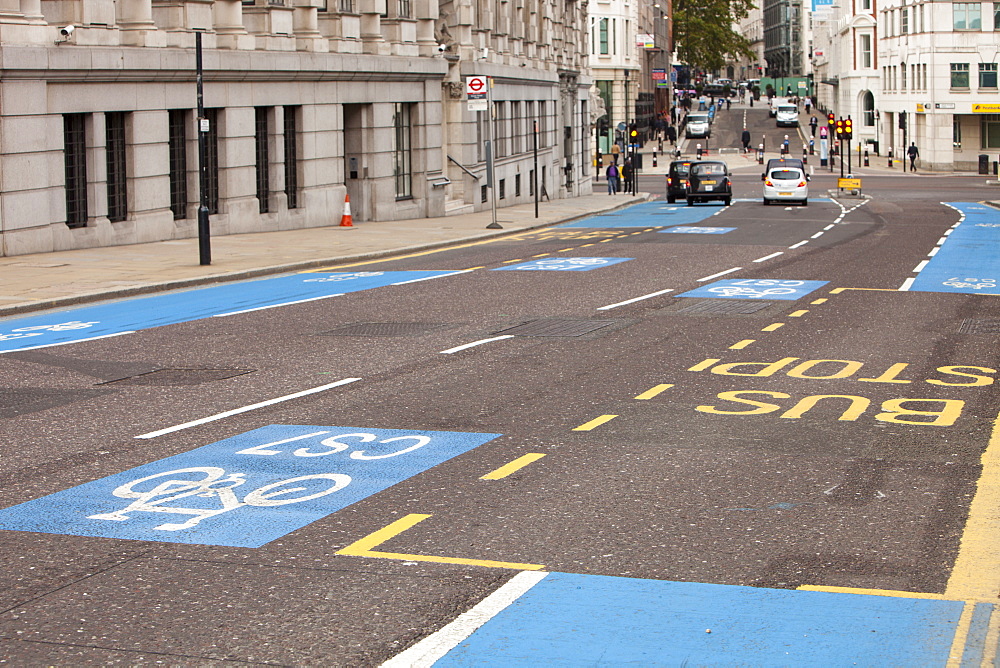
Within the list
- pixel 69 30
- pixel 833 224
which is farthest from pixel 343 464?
pixel 833 224

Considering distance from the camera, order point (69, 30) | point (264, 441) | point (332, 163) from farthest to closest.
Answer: point (332, 163) < point (69, 30) < point (264, 441)

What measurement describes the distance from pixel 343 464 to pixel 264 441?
3.46ft

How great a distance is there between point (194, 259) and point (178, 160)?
19.8 feet

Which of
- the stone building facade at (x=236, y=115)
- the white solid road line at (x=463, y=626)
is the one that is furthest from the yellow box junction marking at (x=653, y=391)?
the stone building facade at (x=236, y=115)

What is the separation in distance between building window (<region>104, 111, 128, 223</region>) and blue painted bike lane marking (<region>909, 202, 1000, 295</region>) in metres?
16.5

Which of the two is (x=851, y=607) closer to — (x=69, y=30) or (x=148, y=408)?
(x=148, y=408)

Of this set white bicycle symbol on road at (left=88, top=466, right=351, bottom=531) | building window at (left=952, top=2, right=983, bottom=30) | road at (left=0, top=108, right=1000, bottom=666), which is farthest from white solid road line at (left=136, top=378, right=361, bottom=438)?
building window at (left=952, top=2, right=983, bottom=30)

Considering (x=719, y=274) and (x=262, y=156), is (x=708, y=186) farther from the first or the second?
(x=719, y=274)

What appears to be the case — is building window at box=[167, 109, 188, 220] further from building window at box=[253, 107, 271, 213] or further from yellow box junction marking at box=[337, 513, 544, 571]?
yellow box junction marking at box=[337, 513, 544, 571]

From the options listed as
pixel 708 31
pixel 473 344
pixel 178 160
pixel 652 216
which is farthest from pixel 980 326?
pixel 708 31

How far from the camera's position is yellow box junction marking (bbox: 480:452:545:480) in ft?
29.9

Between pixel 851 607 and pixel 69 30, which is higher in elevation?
pixel 69 30

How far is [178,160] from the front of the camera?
31.1 m

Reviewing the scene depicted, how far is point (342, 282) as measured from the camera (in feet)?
75.1
